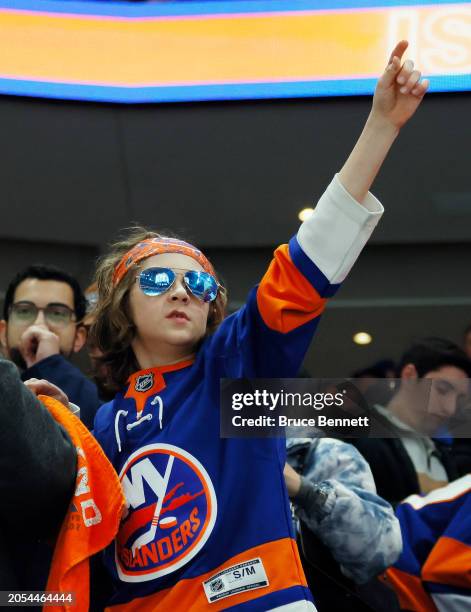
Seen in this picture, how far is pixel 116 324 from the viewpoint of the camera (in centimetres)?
181

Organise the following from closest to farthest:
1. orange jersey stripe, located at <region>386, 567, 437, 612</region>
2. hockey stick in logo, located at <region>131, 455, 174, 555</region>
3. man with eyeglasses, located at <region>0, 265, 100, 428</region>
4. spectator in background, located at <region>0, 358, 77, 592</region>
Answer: spectator in background, located at <region>0, 358, 77, 592</region> → hockey stick in logo, located at <region>131, 455, 174, 555</region> → orange jersey stripe, located at <region>386, 567, 437, 612</region> → man with eyeglasses, located at <region>0, 265, 100, 428</region>

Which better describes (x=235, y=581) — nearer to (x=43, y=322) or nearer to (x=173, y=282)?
(x=173, y=282)

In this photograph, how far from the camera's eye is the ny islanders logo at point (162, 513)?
4.71 ft

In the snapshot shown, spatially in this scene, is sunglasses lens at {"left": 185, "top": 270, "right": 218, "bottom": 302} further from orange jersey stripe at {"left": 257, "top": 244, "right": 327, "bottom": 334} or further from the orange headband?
orange jersey stripe at {"left": 257, "top": 244, "right": 327, "bottom": 334}

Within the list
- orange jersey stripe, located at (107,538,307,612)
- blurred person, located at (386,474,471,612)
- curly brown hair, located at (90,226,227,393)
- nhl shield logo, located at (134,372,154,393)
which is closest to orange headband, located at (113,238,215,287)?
curly brown hair, located at (90,226,227,393)

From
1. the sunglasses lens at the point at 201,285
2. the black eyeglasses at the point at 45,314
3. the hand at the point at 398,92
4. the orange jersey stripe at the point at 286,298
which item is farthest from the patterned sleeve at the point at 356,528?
the black eyeglasses at the point at 45,314

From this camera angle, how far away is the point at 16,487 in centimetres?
Result: 128

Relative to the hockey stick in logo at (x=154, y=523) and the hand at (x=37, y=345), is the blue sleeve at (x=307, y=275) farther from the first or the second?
the hand at (x=37, y=345)

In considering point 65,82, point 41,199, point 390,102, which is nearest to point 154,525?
point 390,102

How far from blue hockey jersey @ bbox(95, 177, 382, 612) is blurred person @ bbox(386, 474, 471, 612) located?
29.7 inches

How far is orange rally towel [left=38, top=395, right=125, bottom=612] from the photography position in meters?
1.34

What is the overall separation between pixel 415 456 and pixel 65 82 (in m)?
2.46

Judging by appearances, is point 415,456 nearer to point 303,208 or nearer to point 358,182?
point 358,182

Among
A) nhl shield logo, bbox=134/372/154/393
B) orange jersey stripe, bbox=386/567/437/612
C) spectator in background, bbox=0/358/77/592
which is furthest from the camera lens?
orange jersey stripe, bbox=386/567/437/612
